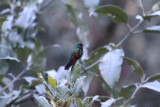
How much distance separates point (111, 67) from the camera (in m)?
1.85

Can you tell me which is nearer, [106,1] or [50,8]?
[106,1]

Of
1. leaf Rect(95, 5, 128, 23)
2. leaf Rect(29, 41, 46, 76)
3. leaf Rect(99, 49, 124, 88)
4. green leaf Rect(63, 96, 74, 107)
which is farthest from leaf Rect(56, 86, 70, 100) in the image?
leaf Rect(29, 41, 46, 76)

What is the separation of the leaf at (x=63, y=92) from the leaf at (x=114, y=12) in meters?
0.90

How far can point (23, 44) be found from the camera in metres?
2.32

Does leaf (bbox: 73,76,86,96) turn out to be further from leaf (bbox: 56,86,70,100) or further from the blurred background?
the blurred background

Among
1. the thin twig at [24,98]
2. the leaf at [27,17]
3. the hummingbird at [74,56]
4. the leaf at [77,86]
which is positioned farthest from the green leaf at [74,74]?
the leaf at [27,17]

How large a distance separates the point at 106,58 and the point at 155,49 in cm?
527

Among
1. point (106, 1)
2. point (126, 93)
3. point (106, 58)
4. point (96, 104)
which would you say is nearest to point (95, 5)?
point (106, 58)

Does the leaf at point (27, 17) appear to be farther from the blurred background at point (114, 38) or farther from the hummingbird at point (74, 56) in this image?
the blurred background at point (114, 38)

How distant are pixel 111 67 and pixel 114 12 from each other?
1.42 feet

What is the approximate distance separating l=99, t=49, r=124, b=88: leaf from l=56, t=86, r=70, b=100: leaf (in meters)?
0.54

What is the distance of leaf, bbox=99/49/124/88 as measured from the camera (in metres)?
1.78

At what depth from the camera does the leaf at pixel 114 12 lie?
80.1 inches

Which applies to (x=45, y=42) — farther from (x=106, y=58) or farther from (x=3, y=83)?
(x=106, y=58)
